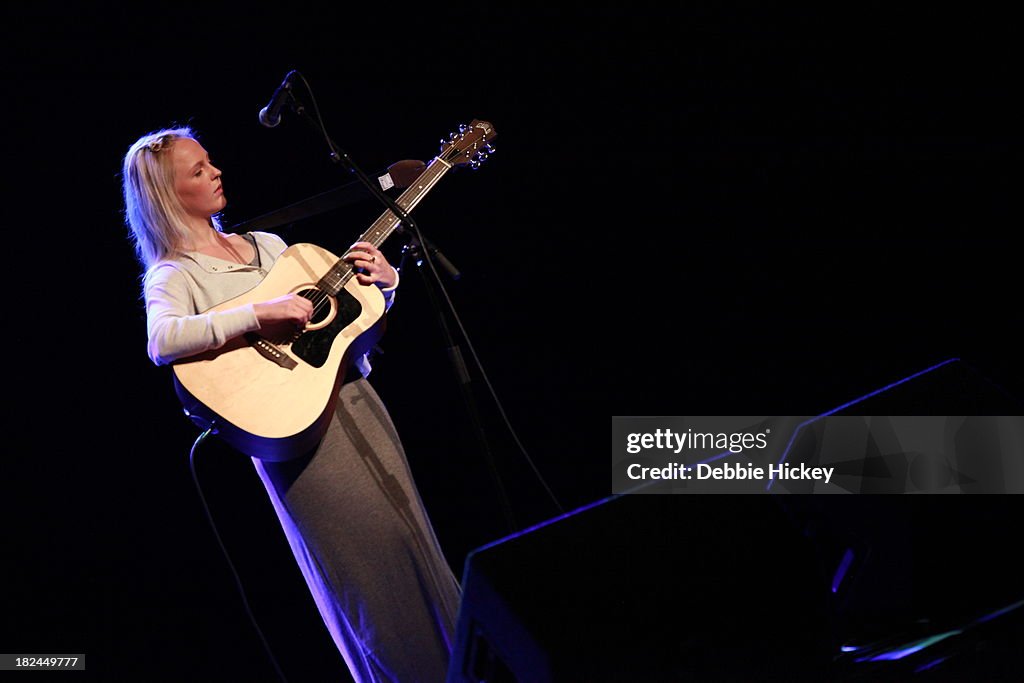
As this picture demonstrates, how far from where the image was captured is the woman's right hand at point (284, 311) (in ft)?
8.21

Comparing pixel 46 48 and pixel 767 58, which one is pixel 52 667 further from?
pixel 767 58

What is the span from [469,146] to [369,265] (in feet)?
1.83

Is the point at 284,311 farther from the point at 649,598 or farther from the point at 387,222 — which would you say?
the point at 649,598

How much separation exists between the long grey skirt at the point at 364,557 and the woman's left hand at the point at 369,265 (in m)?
0.37

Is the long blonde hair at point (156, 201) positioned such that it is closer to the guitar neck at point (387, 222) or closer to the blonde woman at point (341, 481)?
the blonde woman at point (341, 481)

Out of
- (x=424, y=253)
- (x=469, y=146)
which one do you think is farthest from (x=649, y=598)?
(x=469, y=146)

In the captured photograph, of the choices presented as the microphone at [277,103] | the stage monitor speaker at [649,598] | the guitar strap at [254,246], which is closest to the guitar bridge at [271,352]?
the guitar strap at [254,246]

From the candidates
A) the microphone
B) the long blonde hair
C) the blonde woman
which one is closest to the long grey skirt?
the blonde woman

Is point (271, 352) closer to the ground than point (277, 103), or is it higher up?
closer to the ground

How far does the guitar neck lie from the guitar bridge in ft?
0.79

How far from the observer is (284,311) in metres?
2.51

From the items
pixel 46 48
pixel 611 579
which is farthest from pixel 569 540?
pixel 46 48

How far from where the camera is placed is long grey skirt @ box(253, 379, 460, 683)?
2.61 metres

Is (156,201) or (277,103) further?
(156,201)
